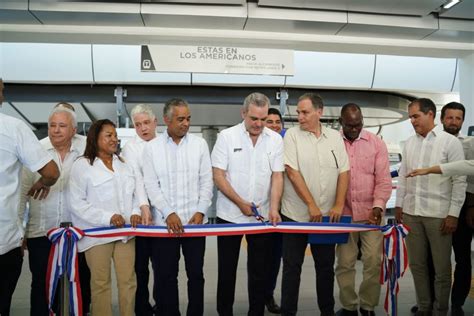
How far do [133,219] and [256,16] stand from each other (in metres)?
2.88

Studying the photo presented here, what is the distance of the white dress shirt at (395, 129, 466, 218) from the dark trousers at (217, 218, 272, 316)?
1.29 m

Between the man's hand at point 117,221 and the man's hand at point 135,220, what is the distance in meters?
0.07

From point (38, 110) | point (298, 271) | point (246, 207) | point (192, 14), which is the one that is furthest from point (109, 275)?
point (38, 110)

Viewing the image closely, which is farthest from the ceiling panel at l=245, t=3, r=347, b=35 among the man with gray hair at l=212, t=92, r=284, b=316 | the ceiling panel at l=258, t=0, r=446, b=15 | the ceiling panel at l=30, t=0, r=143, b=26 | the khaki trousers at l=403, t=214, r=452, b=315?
the khaki trousers at l=403, t=214, r=452, b=315

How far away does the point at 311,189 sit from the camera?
9.62 ft

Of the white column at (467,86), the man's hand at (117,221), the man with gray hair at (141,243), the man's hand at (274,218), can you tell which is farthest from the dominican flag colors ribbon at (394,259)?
the white column at (467,86)

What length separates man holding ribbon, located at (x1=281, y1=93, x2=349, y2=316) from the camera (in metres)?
2.88

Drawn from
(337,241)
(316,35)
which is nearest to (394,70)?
(316,35)

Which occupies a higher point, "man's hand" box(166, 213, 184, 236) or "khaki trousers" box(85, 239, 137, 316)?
"man's hand" box(166, 213, 184, 236)

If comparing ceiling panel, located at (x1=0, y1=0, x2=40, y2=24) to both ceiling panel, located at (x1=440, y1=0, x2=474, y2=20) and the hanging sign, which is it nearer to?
the hanging sign

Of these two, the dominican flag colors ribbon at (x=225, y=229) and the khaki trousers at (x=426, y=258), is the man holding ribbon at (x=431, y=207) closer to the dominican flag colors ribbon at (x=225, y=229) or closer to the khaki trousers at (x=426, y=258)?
the khaki trousers at (x=426, y=258)

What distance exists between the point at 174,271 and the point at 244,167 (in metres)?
0.87

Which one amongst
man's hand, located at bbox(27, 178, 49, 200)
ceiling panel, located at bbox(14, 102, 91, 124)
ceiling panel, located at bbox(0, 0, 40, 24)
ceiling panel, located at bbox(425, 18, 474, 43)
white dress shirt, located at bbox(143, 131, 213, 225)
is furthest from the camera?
ceiling panel, located at bbox(14, 102, 91, 124)

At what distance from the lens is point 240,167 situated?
2842 millimetres
